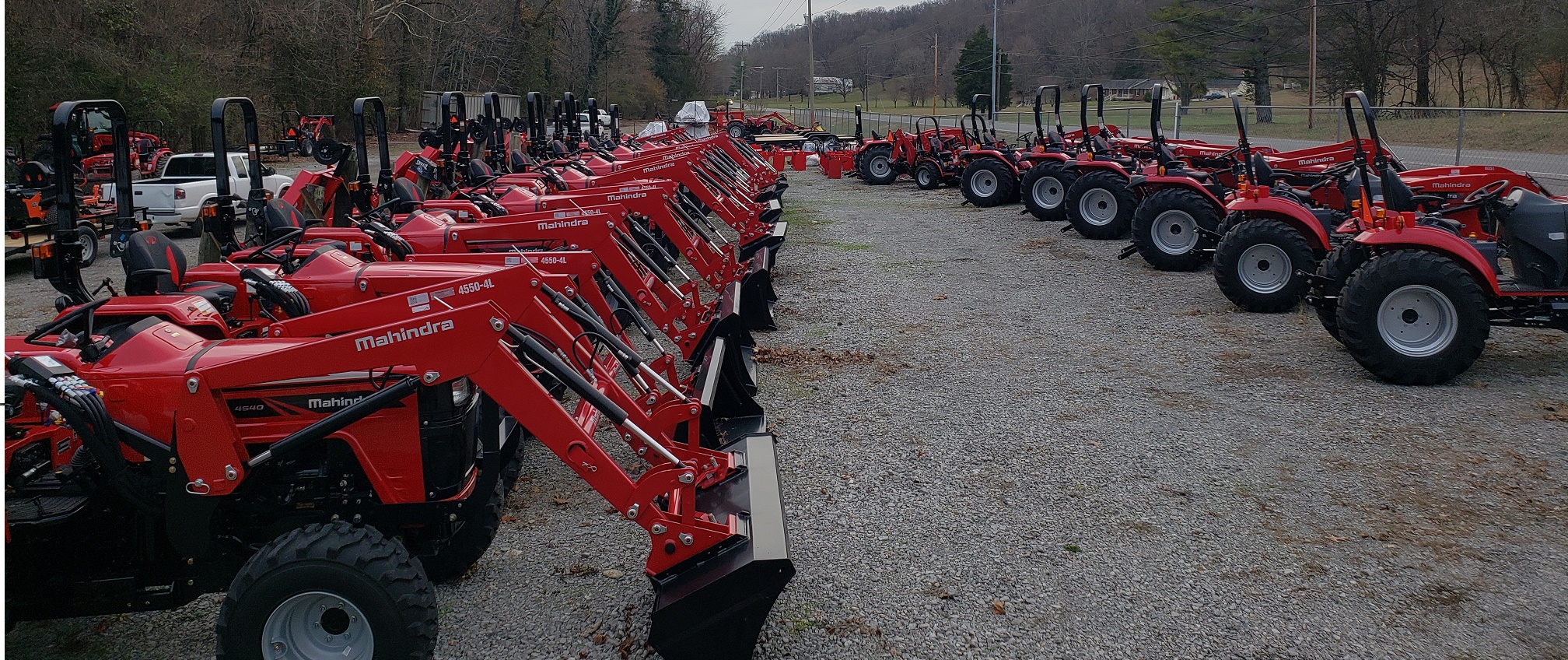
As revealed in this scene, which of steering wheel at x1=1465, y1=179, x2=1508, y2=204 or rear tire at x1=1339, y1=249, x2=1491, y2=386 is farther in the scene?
steering wheel at x1=1465, y1=179, x2=1508, y2=204

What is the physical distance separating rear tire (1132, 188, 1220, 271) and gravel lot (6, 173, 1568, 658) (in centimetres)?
307

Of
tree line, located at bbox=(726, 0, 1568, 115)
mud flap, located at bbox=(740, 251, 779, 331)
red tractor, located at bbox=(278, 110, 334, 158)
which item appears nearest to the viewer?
mud flap, located at bbox=(740, 251, 779, 331)

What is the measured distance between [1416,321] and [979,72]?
5006cm

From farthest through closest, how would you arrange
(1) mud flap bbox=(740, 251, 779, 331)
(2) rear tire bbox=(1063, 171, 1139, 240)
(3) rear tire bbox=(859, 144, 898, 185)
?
(3) rear tire bbox=(859, 144, 898, 185), (2) rear tire bbox=(1063, 171, 1139, 240), (1) mud flap bbox=(740, 251, 779, 331)

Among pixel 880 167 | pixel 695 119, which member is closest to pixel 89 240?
pixel 880 167

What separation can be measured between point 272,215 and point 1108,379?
20.6ft

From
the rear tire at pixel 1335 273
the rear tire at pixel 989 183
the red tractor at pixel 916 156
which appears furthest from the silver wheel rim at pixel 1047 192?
the rear tire at pixel 1335 273

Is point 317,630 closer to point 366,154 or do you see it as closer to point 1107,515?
point 1107,515

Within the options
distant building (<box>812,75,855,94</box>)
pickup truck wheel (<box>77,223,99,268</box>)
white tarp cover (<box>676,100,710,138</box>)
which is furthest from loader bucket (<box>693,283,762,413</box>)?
distant building (<box>812,75,855,94</box>)

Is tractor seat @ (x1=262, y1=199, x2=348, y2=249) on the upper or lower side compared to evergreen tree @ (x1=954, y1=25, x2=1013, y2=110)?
lower

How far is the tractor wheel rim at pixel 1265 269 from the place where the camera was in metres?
10.4

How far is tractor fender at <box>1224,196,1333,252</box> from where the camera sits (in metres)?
10.3

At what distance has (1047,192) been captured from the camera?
1875 centimetres

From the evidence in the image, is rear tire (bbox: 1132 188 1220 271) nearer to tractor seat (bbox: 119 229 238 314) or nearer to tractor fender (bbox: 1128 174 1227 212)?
tractor fender (bbox: 1128 174 1227 212)
